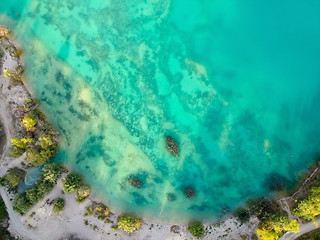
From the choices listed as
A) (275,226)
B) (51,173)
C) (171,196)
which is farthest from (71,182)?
(275,226)

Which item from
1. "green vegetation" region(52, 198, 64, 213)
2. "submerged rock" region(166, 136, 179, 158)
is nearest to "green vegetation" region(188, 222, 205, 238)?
"submerged rock" region(166, 136, 179, 158)

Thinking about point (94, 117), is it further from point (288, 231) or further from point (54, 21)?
point (288, 231)

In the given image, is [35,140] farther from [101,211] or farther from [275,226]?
[275,226]

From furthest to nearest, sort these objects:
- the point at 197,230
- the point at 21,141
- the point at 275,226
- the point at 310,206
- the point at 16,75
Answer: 1. the point at 16,75
2. the point at 21,141
3. the point at 197,230
4. the point at 275,226
5. the point at 310,206

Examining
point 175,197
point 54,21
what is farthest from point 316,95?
point 54,21

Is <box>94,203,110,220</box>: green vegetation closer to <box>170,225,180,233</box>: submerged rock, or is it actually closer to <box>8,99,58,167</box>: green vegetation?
<box>170,225,180,233</box>: submerged rock

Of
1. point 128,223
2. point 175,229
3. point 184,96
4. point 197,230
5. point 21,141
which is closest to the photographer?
point 128,223

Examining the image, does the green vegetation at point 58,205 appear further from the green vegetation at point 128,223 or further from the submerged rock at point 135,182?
the submerged rock at point 135,182
